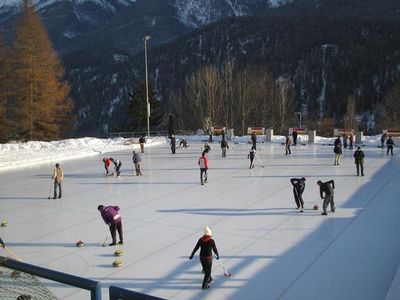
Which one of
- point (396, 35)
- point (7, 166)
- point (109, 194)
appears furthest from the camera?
point (396, 35)

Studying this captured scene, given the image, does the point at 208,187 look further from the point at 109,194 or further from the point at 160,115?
the point at 160,115

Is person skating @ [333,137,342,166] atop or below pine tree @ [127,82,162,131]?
below

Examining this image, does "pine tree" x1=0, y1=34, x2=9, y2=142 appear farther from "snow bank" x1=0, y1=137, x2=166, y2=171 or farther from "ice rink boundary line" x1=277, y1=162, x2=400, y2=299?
"ice rink boundary line" x1=277, y1=162, x2=400, y2=299

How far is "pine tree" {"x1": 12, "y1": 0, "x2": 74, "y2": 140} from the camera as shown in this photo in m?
45.5

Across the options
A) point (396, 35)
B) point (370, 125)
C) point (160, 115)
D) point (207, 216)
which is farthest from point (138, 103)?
point (396, 35)

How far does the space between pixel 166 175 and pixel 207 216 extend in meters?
7.96


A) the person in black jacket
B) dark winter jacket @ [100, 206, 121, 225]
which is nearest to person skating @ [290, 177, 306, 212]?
dark winter jacket @ [100, 206, 121, 225]

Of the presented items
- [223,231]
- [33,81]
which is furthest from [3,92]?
[223,231]

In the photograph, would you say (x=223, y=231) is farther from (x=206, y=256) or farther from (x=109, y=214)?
(x=206, y=256)

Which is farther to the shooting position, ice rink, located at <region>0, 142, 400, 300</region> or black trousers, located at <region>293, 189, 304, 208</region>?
black trousers, located at <region>293, 189, 304, 208</region>

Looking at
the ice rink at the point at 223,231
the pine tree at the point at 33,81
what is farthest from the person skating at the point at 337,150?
the pine tree at the point at 33,81

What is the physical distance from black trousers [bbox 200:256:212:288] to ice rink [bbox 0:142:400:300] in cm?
16

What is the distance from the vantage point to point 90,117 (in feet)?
548

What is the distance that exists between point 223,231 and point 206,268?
3679 millimetres
